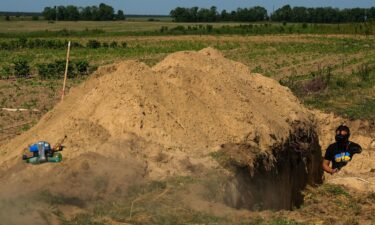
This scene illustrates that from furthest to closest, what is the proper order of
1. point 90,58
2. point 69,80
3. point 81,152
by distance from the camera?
point 90,58
point 69,80
point 81,152

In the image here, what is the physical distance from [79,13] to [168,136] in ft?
408

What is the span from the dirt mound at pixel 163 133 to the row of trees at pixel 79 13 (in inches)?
Answer: 4728

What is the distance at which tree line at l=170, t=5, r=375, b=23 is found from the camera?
118825 millimetres

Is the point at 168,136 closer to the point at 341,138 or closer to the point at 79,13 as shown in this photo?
the point at 341,138

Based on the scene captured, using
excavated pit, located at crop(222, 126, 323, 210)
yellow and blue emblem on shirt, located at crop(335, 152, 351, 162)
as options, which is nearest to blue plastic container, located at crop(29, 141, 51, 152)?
excavated pit, located at crop(222, 126, 323, 210)

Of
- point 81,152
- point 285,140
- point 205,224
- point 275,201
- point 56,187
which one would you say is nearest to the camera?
point 205,224

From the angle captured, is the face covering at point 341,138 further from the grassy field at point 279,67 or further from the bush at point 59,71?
the bush at point 59,71

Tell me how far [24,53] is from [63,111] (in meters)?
33.3

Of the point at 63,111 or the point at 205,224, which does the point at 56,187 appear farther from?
the point at 63,111

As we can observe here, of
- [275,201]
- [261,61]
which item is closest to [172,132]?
[275,201]

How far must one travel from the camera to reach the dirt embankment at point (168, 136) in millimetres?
8766

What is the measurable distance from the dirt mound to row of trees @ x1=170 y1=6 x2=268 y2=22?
372 ft

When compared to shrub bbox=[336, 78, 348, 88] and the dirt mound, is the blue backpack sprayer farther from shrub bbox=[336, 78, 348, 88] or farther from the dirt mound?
shrub bbox=[336, 78, 348, 88]

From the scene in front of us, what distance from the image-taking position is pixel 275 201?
10484 millimetres
